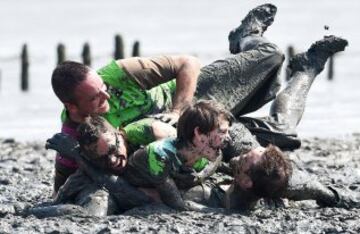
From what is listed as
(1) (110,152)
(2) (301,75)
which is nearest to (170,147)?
(1) (110,152)

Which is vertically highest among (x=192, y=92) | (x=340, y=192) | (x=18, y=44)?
(x=192, y=92)

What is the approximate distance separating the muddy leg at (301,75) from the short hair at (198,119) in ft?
5.86

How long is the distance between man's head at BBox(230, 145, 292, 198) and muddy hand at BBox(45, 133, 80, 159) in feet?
3.63

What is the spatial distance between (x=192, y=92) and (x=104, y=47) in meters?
29.2

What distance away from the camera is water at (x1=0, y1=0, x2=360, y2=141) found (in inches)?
985

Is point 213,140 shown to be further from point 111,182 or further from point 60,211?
point 60,211

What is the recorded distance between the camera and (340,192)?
1145 cm

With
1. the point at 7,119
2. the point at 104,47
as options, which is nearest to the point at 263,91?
the point at 7,119

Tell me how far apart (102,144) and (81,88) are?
432 mm

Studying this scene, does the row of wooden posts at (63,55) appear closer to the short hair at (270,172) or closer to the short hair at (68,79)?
the short hair at (68,79)

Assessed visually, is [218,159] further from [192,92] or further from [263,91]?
[263,91]

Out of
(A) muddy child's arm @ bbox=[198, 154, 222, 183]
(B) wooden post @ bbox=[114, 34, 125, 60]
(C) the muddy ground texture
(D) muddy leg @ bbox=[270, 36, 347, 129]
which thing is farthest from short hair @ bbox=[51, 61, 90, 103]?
(B) wooden post @ bbox=[114, 34, 125, 60]

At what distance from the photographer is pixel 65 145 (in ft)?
36.1

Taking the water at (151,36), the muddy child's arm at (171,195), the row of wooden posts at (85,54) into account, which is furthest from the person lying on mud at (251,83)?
the row of wooden posts at (85,54)
